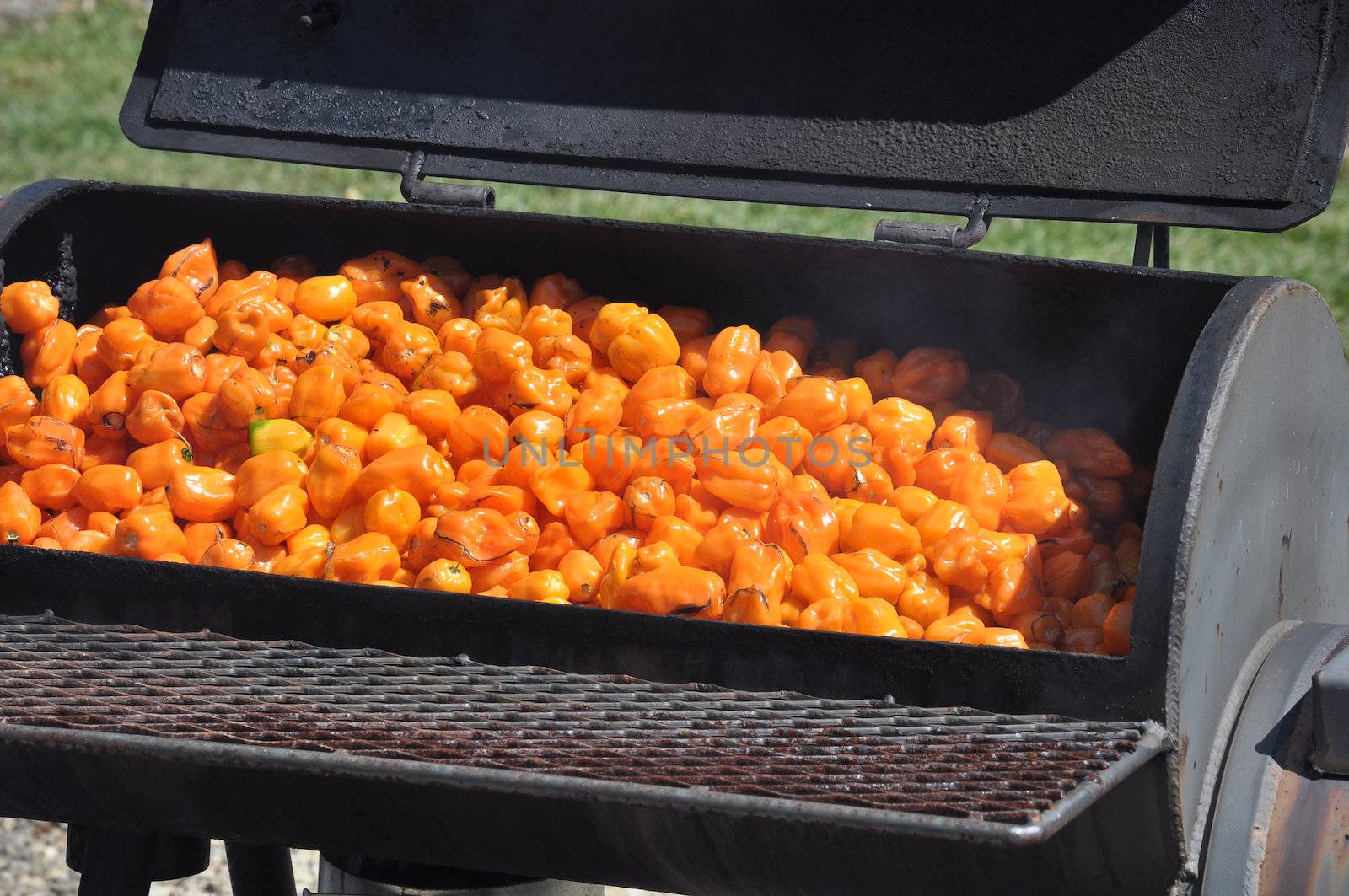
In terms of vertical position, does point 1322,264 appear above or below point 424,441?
above

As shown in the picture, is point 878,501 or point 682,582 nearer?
point 682,582

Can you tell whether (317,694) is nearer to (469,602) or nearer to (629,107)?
(469,602)

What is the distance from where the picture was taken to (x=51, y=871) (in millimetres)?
3707

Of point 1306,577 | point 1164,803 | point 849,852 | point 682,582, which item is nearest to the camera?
point 1164,803

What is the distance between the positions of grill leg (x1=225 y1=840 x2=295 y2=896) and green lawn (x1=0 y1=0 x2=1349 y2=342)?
17.1ft

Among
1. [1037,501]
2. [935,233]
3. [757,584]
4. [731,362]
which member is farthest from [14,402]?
[1037,501]

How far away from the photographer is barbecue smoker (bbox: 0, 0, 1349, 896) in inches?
65.7

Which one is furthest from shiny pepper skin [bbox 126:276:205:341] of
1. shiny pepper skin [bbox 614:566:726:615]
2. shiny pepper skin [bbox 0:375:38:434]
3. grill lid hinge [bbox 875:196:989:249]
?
grill lid hinge [bbox 875:196:989:249]

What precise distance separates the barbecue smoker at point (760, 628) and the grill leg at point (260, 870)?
0.03ft

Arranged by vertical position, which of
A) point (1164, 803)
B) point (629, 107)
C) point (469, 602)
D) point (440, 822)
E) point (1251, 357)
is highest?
point (629, 107)

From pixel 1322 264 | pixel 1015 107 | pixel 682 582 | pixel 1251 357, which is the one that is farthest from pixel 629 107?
pixel 1322 264

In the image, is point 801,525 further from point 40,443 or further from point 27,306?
point 27,306

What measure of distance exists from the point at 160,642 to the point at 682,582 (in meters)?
0.78

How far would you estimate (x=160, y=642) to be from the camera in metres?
1.99
